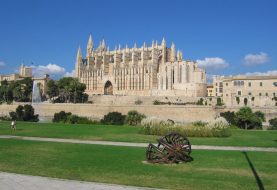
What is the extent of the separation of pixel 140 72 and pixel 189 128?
71.6 meters

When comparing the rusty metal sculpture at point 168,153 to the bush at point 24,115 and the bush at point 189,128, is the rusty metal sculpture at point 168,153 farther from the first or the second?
the bush at point 24,115

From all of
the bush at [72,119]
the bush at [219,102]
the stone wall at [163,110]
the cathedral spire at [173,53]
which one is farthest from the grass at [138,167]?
the cathedral spire at [173,53]

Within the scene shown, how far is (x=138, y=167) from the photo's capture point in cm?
1187

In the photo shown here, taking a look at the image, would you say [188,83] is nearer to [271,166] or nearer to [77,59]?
[77,59]

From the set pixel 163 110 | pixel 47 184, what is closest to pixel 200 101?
pixel 163 110

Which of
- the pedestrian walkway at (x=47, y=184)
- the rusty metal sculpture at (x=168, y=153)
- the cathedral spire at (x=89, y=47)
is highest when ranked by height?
the cathedral spire at (x=89, y=47)

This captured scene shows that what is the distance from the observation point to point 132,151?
15.9 metres

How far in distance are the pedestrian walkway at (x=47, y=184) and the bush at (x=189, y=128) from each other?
15493 millimetres

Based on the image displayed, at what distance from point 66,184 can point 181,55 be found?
94629mm

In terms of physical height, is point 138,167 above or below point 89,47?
below

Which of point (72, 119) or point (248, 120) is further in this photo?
point (72, 119)

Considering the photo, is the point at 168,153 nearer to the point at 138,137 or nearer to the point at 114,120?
the point at 138,137

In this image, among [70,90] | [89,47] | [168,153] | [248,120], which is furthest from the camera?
[89,47]

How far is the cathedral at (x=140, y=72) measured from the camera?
86188 mm
